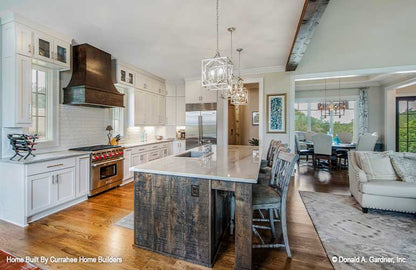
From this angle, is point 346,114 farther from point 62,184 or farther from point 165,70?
point 62,184

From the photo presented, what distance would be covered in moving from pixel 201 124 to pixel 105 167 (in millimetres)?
2810

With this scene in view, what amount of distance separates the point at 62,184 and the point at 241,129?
6.04 meters

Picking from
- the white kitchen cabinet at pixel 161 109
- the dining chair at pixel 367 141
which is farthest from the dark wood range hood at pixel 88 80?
the dining chair at pixel 367 141

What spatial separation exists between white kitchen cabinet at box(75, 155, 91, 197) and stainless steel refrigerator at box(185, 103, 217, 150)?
292cm

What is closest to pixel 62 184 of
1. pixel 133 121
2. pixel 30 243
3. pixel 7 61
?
pixel 30 243

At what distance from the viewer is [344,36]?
442 centimetres

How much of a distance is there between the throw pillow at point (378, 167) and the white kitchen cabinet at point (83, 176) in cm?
476

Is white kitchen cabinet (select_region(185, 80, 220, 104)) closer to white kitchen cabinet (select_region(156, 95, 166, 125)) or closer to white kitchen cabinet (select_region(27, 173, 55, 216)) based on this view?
white kitchen cabinet (select_region(156, 95, 166, 125))

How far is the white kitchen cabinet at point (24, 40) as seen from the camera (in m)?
2.69

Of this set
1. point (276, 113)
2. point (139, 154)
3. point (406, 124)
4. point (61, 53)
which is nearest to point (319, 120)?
point (406, 124)

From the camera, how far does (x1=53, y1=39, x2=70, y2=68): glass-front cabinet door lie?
316 centimetres

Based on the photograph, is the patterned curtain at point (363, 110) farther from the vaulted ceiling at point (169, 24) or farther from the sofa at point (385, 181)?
the vaulted ceiling at point (169, 24)

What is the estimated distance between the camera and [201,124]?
5.73 m

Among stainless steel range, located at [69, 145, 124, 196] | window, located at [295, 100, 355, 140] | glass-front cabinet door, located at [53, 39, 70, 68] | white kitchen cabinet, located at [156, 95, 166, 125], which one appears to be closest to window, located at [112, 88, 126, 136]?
stainless steel range, located at [69, 145, 124, 196]
